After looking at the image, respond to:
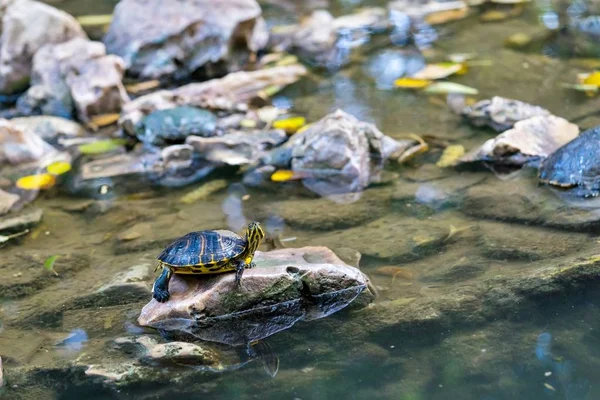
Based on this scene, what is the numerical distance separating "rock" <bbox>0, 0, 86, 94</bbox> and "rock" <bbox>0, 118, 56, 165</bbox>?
1797 millimetres

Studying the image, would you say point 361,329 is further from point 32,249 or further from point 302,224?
point 32,249

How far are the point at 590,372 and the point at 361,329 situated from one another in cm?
94

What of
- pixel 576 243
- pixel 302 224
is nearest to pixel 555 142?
pixel 576 243

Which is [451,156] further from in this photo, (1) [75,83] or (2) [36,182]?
(1) [75,83]

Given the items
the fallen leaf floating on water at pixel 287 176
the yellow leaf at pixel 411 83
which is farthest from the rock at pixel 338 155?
the yellow leaf at pixel 411 83

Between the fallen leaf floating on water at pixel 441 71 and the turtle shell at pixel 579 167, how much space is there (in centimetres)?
220

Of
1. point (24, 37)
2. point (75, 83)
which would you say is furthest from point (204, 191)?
point (24, 37)

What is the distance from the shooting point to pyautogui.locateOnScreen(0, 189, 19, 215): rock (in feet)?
15.4

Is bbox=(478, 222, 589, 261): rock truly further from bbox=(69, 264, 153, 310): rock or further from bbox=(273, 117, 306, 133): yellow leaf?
bbox=(273, 117, 306, 133): yellow leaf

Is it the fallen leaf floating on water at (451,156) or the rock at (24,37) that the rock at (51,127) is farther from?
the fallen leaf floating on water at (451,156)

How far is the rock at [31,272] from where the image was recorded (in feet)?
12.2

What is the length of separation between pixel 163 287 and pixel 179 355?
35cm

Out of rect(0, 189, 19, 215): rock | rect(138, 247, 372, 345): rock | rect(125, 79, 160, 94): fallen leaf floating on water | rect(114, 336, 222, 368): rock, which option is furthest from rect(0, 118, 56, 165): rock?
rect(114, 336, 222, 368): rock

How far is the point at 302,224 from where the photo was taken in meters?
4.15
